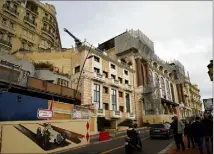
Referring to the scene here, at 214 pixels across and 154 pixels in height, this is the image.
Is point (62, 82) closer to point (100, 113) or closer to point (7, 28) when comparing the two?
point (100, 113)

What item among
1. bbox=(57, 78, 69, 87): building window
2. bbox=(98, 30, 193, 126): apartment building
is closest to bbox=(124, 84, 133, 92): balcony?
bbox=(98, 30, 193, 126): apartment building

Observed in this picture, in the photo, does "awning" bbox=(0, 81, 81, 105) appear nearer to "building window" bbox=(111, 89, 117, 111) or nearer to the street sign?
the street sign

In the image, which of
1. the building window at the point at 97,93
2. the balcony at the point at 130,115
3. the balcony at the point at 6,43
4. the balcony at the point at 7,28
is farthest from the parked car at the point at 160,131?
the balcony at the point at 7,28

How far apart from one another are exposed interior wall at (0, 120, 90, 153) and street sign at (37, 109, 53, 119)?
22.7 ft

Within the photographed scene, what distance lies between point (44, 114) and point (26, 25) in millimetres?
27917

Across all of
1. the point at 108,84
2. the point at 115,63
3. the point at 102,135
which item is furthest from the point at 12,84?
the point at 115,63

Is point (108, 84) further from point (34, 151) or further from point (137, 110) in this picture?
point (34, 151)

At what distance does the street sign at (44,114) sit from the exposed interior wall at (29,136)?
6.92 m

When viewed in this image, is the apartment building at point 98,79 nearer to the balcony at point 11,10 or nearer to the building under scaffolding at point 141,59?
the building under scaffolding at point 141,59

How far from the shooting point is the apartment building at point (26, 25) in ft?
120

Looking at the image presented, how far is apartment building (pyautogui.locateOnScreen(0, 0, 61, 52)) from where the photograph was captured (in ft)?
120

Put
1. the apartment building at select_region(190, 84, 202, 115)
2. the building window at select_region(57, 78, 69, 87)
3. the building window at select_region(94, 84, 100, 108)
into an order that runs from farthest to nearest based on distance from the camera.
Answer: the apartment building at select_region(190, 84, 202, 115) < the building window at select_region(94, 84, 100, 108) < the building window at select_region(57, 78, 69, 87)

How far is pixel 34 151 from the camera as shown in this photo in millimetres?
10125

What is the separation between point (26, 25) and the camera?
134ft
